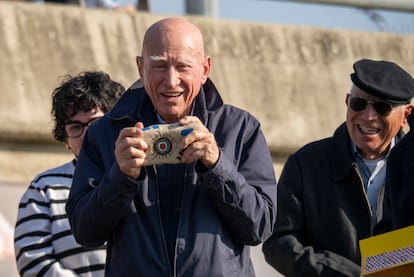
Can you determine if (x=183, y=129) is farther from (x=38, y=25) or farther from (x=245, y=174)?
(x=38, y=25)

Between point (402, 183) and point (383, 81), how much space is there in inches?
55.4

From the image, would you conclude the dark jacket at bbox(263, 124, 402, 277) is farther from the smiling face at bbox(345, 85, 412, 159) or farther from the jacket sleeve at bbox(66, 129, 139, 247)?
the jacket sleeve at bbox(66, 129, 139, 247)

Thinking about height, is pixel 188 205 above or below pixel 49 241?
above

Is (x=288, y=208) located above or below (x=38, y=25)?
below

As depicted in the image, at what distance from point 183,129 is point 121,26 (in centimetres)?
386

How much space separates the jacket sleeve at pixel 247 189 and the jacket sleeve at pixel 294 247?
3.31ft

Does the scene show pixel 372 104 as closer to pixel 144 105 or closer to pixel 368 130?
pixel 368 130

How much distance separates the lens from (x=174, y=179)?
5449 mm

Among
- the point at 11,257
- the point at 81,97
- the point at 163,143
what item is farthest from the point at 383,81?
the point at 11,257

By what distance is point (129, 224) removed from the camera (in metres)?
5.38

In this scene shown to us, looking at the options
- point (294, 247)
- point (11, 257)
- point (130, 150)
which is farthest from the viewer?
point (11, 257)

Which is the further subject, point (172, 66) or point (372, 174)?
point (372, 174)

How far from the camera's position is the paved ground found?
7543 millimetres

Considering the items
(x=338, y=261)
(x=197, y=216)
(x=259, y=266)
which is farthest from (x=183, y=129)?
(x=259, y=266)
